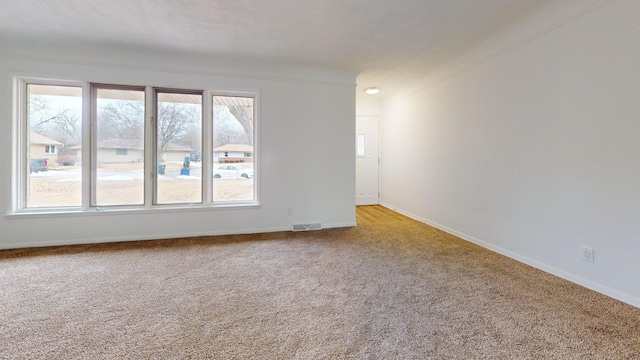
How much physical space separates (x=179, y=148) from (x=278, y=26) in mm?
2209

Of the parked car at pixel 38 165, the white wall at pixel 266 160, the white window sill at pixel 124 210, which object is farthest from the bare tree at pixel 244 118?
the parked car at pixel 38 165

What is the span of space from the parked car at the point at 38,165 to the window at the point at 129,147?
0.04ft

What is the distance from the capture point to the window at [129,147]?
3.38 metres

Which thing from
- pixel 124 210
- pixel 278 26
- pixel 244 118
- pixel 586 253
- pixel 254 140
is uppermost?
pixel 278 26

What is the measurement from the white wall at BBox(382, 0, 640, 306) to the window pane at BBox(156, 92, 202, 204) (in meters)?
3.74

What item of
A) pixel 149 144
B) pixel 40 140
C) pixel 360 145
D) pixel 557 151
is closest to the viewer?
pixel 557 151

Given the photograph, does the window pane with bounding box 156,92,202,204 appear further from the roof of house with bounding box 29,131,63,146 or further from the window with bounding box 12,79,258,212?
the roof of house with bounding box 29,131,63,146

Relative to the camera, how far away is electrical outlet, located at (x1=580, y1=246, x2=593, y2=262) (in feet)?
7.43

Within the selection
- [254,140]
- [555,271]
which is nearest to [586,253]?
[555,271]

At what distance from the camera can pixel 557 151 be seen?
2.51m

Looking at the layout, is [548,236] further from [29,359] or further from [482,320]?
[29,359]

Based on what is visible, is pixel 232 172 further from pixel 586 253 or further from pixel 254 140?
pixel 586 253

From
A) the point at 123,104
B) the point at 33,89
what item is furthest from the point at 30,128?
the point at 123,104

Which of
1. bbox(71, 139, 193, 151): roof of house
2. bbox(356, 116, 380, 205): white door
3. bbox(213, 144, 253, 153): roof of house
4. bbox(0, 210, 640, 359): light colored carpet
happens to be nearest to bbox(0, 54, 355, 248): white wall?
bbox(213, 144, 253, 153): roof of house
